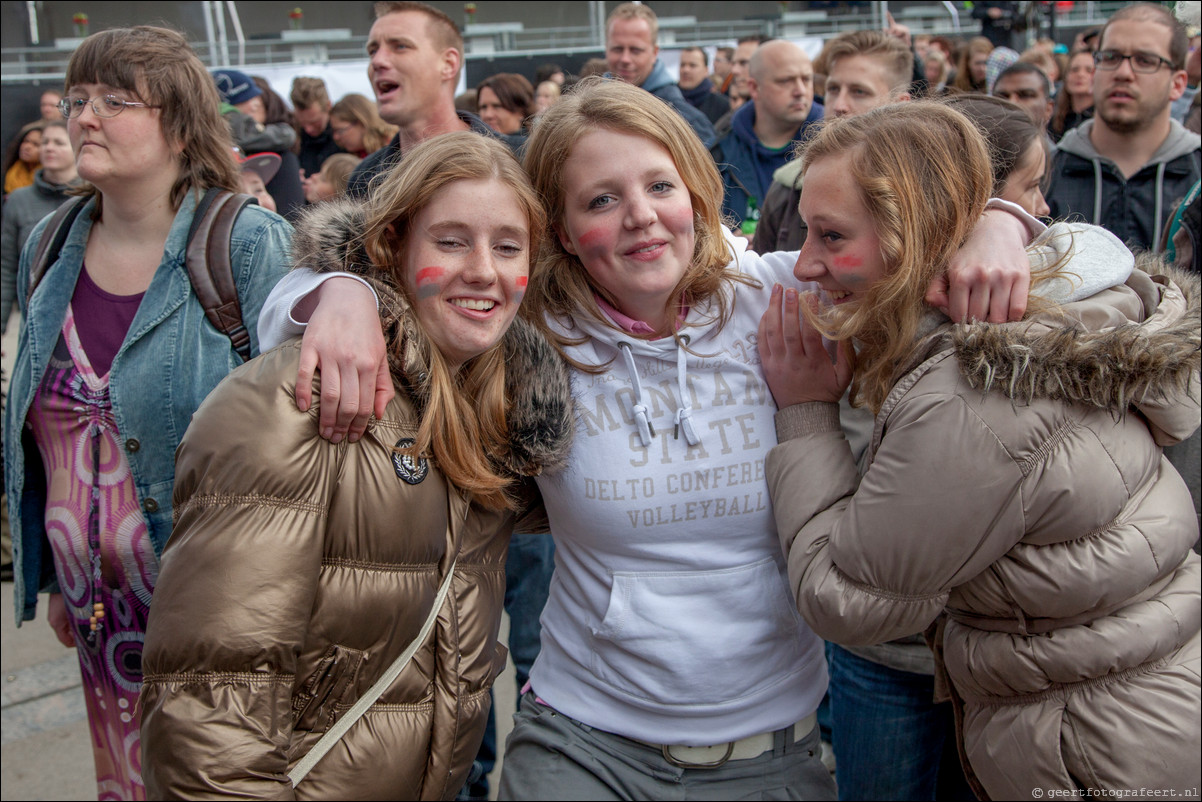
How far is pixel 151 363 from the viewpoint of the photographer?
249 centimetres

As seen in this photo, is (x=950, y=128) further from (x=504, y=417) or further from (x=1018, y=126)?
(x=504, y=417)

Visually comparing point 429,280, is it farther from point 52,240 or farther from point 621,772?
point 52,240

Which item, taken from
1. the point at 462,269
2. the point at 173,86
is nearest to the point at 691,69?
the point at 173,86

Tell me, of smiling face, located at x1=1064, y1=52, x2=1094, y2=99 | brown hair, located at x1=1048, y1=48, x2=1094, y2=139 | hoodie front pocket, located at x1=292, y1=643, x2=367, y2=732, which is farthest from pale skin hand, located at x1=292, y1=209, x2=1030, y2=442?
smiling face, located at x1=1064, y1=52, x2=1094, y2=99

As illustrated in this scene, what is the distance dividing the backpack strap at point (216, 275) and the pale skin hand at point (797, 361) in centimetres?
141

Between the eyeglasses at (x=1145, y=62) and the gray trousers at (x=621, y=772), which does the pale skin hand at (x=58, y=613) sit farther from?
the eyeglasses at (x=1145, y=62)

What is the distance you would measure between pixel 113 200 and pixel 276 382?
138 centimetres

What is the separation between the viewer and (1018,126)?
2311 millimetres

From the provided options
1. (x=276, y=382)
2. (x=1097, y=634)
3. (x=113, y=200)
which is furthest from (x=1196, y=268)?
(x=113, y=200)

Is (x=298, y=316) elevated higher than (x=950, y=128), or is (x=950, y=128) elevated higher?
(x=950, y=128)

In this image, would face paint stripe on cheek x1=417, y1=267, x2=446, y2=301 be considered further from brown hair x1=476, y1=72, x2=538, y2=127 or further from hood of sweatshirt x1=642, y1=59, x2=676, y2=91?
brown hair x1=476, y1=72, x2=538, y2=127

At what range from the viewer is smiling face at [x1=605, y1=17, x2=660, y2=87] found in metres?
5.71

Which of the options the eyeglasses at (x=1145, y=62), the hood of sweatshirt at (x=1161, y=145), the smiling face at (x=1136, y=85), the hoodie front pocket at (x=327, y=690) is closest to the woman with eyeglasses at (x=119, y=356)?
the hoodie front pocket at (x=327, y=690)

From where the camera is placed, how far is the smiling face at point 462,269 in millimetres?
1909
